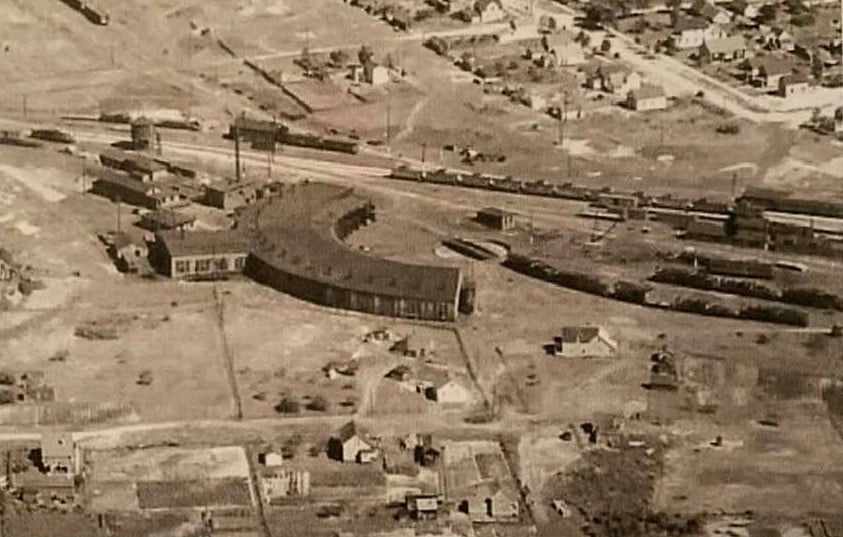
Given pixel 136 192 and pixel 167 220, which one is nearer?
pixel 167 220

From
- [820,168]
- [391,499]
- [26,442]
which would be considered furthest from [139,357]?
[820,168]

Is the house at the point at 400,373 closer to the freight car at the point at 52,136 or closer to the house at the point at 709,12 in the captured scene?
the freight car at the point at 52,136

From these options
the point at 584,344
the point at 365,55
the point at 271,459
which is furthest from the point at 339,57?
the point at 271,459

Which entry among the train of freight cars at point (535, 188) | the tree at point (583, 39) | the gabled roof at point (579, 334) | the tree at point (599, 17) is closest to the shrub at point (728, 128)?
the train of freight cars at point (535, 188)

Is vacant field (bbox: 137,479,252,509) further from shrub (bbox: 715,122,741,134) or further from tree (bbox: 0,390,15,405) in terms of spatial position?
shrub (bbox: 715,122,741,134)

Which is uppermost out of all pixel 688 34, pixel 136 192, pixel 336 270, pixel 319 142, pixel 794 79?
pixel 688 34

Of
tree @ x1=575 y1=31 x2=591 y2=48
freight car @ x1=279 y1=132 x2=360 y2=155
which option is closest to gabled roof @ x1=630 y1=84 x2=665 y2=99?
tree @ x1=575 y1=31 x2=591 y2=48

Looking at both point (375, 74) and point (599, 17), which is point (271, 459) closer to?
point (375, 74)
